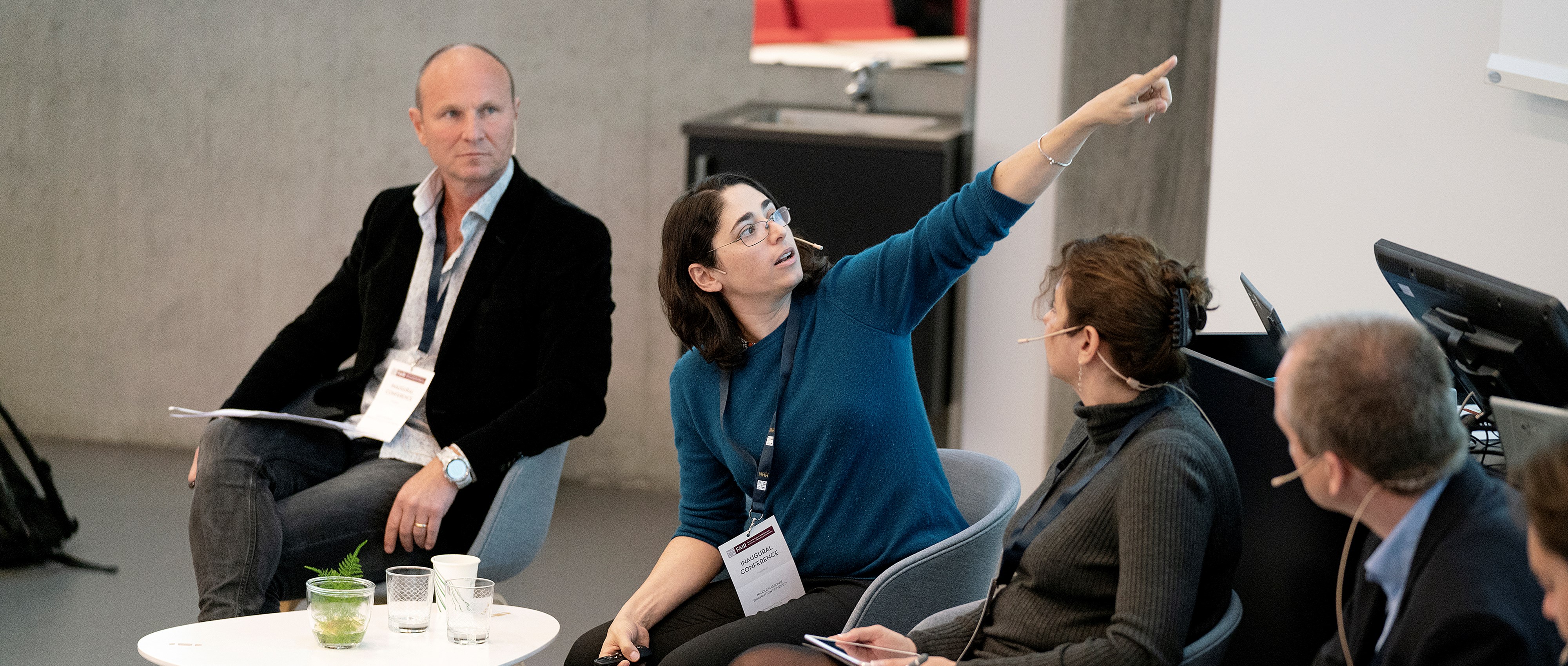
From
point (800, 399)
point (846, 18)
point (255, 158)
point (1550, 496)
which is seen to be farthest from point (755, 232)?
point (255, 158)

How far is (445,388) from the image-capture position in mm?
2867

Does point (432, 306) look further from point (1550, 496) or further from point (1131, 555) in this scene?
point (1550, 496)

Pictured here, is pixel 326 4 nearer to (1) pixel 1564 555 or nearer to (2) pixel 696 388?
(2) pixel 696 388

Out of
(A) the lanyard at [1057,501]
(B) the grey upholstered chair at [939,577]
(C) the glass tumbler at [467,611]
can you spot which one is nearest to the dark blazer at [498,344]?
(C) the glass tumbler at [467,611]

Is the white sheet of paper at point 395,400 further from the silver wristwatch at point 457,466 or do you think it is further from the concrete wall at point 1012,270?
the concrete wall at point 1012,270

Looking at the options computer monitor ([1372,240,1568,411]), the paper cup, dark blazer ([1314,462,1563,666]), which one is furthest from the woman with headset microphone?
the paper cup

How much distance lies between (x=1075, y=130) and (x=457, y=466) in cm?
142

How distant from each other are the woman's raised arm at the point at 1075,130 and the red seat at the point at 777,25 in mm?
2632

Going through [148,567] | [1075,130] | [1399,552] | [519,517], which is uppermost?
[1075,130]

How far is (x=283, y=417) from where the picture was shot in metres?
2.78

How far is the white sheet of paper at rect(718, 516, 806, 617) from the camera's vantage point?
219cm

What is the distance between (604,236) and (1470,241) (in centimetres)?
196

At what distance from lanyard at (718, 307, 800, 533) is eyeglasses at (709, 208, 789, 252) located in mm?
142

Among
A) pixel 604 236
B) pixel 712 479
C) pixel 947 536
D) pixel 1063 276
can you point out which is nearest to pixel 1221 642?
pixel 1063 276
